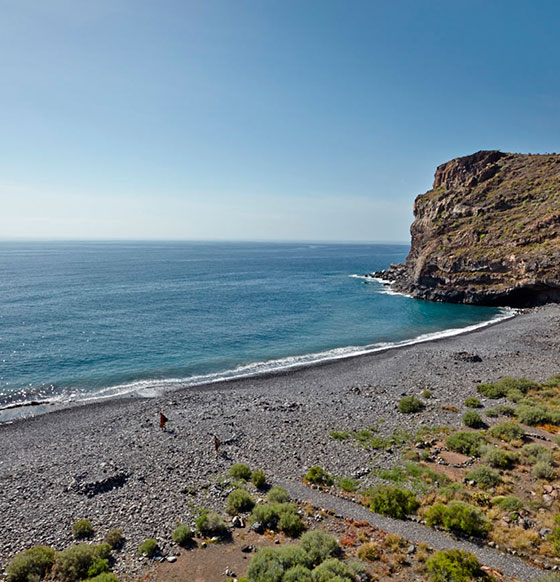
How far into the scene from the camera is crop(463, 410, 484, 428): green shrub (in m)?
24.4

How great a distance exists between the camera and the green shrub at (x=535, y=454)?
18.5 metres

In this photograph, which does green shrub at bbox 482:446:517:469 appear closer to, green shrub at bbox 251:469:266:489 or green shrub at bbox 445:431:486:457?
green shrub at bbox 445:431:486:457

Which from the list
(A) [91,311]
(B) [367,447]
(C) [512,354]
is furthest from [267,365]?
(A) [91,311]

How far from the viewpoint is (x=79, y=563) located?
13195 millimetres

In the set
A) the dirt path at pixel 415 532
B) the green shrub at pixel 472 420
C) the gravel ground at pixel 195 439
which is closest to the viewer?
the dirt path at pixel 415 532

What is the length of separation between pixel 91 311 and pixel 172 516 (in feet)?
195

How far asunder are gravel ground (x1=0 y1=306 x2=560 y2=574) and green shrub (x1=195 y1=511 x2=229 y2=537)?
3.95 feet

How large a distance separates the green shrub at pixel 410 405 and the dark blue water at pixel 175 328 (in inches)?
717

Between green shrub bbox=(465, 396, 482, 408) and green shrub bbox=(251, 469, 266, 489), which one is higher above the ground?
green shrub bbox=(465, 396, 482, 408)

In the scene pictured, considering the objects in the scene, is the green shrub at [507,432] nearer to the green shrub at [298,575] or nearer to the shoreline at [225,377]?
the green shrub at [298,575]

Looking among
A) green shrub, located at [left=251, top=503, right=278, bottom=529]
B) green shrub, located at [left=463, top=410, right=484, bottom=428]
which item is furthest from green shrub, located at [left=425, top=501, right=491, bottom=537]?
green shrub, located at [left=463, top=410, right=484, bottom=428]

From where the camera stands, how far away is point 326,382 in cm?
3731

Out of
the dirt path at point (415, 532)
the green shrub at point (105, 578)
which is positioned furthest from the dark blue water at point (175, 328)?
the green shrub at point (105, 578)

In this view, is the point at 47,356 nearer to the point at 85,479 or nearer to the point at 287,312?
the point at 85,479
